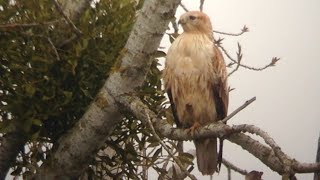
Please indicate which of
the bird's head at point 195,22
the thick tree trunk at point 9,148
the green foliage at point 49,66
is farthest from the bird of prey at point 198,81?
the thick tree trunk at point 9,148

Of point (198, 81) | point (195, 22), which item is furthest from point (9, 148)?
point (195, 22)

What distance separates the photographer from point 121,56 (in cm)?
126

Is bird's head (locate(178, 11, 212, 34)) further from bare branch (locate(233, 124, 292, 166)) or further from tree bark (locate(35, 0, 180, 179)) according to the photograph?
bare branch (locate(233, 124, 292, 166))

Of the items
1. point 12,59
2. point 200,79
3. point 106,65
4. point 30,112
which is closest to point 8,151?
point 30,112

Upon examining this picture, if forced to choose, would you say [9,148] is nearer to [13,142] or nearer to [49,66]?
[13,142]

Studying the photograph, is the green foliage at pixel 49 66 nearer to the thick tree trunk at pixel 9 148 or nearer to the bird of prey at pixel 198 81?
the thick tree trunk at pixel 9 148

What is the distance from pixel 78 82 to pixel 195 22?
510 millimetres

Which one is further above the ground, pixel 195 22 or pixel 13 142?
pixel 195 22

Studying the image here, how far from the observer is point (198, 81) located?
1.50 m

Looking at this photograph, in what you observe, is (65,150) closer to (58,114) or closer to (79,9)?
(58,114)

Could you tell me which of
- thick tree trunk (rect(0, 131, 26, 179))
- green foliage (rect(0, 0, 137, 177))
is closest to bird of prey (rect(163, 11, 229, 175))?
green foliage (rect(0, 0, 137, 177))

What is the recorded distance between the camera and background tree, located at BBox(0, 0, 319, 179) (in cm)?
124

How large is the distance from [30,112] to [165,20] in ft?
1.51

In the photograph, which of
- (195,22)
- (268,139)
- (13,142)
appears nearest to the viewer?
(268,139)
